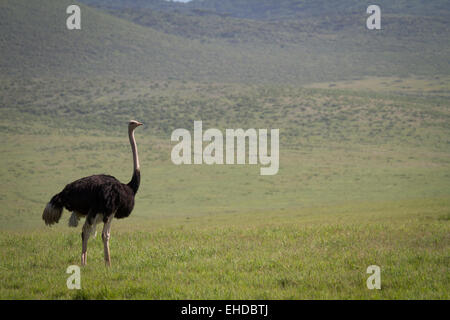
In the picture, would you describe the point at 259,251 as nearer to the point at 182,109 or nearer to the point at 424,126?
the point at 424,126

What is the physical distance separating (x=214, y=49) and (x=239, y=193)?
8220 centimetres

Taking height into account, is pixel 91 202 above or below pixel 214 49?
below

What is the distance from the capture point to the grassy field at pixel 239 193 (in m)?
8.56

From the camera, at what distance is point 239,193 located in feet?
131

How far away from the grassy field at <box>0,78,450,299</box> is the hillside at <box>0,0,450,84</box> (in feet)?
39.1

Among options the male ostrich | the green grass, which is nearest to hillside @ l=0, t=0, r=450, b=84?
the green grass

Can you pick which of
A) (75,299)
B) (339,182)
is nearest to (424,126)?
(339,182)

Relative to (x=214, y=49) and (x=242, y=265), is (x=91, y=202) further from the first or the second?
(x=214, y=49)

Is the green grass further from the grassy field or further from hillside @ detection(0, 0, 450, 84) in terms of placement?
hillside @ detection(0, 0, 450, 84)

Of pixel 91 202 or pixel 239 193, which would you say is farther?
pixel 239 193

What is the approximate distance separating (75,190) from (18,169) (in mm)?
39268

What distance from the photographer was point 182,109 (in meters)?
69.9

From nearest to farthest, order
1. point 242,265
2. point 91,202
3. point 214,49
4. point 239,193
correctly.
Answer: point 91,202
point 242,265
point 239,193
point 214,49

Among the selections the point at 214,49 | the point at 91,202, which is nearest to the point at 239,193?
the point at 91,202
